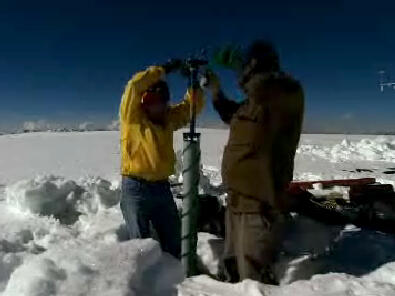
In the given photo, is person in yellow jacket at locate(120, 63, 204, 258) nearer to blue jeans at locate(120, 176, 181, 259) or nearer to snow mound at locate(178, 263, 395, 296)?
blue jeans at locate(120, 176, 181, 259)

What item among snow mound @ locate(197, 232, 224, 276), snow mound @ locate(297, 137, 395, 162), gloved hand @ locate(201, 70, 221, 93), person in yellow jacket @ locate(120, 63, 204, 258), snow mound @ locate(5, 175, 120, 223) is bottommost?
snow mound @ locate(297, 137, 395, 162)

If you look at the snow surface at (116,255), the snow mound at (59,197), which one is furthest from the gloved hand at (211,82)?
the snow mound at (59,197)

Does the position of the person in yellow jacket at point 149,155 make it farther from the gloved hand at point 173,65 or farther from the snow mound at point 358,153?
the snow mound at point 358,153

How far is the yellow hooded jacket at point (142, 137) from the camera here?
11.0 feet

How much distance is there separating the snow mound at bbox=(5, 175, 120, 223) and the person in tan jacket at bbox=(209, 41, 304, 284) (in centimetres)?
298

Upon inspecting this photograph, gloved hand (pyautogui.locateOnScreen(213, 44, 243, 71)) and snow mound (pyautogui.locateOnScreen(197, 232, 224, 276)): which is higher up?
gloved hand (pyautogui.locateOnScreen(213, 44, 243, 71))

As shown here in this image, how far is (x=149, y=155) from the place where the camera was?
11.4 feet

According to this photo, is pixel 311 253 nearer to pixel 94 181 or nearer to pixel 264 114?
pixel 264 114

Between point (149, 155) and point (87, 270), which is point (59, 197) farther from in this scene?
point (87, 270)

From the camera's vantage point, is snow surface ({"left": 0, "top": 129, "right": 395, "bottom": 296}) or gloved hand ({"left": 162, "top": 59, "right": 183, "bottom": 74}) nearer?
snow surface ({"left": 0, "top": 129, "right": 395, "bottom": 296})

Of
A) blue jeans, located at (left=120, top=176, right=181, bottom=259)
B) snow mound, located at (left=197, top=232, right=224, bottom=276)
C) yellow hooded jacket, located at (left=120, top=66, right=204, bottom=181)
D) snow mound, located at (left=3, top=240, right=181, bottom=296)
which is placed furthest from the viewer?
snow mound, located at (left=197, top=232, right=224, bottom=276)

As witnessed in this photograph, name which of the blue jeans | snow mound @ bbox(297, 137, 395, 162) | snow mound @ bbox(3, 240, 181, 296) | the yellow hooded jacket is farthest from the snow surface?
snow mound @ bbox(297, 137, 395, 162)

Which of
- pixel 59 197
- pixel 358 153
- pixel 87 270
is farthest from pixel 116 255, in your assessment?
pixel 358 153

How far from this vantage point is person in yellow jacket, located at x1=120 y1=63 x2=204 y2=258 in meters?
3.45
